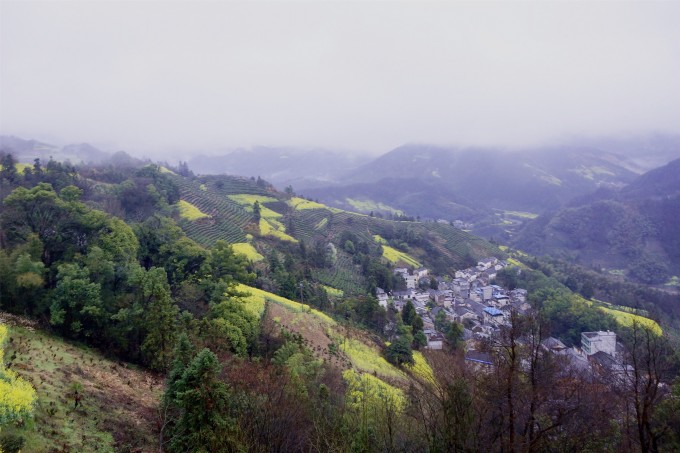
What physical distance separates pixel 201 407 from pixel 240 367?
12.9 ft

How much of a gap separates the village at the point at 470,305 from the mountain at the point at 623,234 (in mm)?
48259

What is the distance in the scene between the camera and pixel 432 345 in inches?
1432

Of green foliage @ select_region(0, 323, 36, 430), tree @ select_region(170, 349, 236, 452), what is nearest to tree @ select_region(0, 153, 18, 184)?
green foliage @ select_region(0, 323, 36, 430)

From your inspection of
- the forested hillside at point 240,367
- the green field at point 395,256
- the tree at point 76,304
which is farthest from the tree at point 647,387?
the green field at point 395,256

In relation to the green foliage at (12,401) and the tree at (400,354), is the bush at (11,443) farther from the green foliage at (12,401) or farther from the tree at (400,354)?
the tree at (400,354)

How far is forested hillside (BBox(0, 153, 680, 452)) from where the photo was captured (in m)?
10.4

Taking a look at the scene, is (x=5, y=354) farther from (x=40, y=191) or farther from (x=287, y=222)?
(x=287, y=222)

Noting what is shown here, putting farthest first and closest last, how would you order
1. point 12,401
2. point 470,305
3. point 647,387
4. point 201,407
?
point 470,305
point 201,407
point 647,387
point 12,401

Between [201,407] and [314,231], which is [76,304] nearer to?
[201,407]

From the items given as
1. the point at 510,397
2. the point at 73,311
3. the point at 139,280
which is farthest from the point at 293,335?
the point at 510,397

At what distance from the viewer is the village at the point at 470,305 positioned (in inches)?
1487

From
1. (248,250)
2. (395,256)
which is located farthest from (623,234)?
(248,250)

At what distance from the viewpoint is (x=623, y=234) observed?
4259 inches

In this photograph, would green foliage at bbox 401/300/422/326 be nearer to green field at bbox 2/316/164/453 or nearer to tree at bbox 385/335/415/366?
tree at bbox 385/335/415/366
